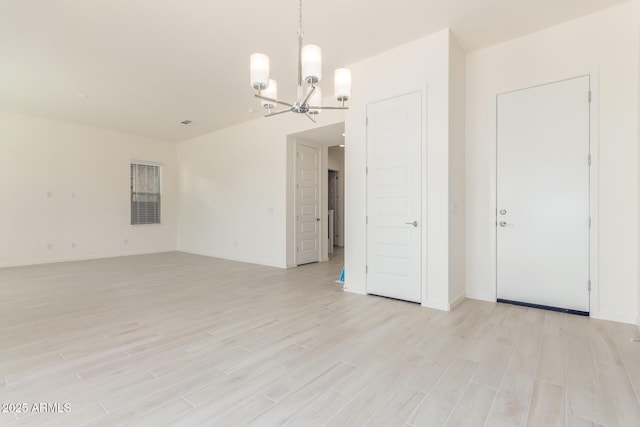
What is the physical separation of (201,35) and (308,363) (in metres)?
3.47

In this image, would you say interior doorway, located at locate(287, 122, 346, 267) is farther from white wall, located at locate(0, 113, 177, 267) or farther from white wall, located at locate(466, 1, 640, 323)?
white wall, located at locate(0, 113, 177, 267)

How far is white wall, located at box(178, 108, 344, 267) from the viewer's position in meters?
6.00

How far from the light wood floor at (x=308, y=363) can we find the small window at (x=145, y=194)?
4283mm

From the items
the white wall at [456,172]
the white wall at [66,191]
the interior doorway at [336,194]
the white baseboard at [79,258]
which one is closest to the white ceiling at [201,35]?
the white wall at [456,172]

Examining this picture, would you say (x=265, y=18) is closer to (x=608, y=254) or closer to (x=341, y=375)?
(x=341, y=375)

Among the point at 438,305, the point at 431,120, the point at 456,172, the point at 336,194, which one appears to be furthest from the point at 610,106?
the point at 336,194

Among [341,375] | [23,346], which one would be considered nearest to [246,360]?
[341,375]

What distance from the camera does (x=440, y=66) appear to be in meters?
3.40

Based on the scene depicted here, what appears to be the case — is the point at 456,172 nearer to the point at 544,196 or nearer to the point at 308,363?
the point at 544,196

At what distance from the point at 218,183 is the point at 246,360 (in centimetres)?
574

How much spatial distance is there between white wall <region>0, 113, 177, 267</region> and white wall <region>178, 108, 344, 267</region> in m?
1.06

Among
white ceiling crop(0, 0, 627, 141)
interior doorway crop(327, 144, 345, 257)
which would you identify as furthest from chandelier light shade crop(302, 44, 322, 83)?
interior doorway crop(327, 144, 345, 257)

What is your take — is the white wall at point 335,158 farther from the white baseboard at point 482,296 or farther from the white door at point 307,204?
the white baseboard at point 482,296

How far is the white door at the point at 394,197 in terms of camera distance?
3604 mm
